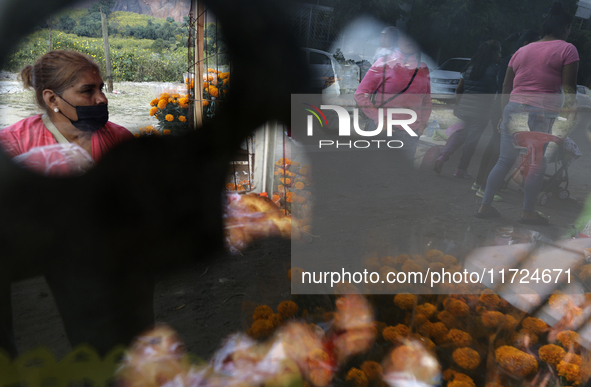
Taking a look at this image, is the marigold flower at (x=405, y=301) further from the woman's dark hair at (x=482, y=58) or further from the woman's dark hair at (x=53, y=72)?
the woman's dark hair at (x=53, y=72)

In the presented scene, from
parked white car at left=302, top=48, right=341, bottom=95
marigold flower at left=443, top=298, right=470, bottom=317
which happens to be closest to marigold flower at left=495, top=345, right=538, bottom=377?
marigold flower at left=443, top=298, right=470, bottom=317

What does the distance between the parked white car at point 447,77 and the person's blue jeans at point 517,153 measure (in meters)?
0.23

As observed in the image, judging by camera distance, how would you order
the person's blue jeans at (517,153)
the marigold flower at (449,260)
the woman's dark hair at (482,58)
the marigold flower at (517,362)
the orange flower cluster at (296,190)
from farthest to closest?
the orange flower cluster at (296,190), the person's blue jeans at (517,153), the woman's dark hair at (482,58), the marigold flower at (449,260), the marigold flower at (517,362)

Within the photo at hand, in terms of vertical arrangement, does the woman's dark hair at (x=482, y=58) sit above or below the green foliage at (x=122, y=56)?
above

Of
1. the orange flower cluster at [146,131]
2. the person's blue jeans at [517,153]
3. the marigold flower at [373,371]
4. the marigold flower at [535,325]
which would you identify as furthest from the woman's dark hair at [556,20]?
the orange flower cluster at [146,131]

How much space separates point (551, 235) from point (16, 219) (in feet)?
6.16

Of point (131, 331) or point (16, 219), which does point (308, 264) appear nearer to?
point (131, 331)

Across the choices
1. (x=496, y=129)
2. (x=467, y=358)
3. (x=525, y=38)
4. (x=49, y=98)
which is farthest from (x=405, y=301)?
(x=49, y=98)

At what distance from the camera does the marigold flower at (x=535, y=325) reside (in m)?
0.83

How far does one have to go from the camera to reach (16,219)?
99cm

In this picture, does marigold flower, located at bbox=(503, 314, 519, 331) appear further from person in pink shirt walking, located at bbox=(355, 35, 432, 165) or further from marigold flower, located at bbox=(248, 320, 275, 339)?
person in pink shirt walking, located at bbox=(355, 35, 432, 165)

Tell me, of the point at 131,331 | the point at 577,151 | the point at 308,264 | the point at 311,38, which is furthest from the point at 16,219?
the point at 577,151

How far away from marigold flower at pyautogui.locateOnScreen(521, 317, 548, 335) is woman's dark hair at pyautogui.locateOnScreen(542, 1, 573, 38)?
2.87ft

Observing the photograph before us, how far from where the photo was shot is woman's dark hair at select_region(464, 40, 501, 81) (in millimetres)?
1154
